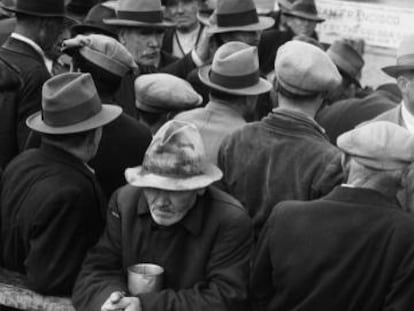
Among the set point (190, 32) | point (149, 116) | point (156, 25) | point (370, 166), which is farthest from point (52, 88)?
point (190, 32)

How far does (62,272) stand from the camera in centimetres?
448

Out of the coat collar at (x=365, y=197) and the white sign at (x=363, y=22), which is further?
the white sign at (x=363, y=22)

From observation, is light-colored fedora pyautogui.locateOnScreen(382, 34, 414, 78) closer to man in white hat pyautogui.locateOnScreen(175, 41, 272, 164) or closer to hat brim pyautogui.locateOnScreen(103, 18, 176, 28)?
man in white hat pyautogui.locateOnScreen(175, 41, 272, 164)

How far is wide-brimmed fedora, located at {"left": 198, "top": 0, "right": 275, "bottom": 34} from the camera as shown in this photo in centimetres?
695

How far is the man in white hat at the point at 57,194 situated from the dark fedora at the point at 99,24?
234cm

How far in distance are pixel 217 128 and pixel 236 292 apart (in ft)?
4.44

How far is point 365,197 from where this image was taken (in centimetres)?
399

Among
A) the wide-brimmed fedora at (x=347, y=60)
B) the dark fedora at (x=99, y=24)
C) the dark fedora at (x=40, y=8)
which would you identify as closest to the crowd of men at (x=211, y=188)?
the dark fedora at (x=40, y=8)

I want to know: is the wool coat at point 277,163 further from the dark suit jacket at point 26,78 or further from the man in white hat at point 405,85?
the dark suit jacket at point 26,78

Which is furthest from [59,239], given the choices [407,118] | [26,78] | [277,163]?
[407,118]

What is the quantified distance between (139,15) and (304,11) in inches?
81.1

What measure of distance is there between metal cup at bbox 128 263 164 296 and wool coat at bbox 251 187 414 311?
0.48 m

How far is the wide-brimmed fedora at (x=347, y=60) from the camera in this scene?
686 centimetres

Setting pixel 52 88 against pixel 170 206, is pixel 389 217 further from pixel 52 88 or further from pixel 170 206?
pixel 52 88
